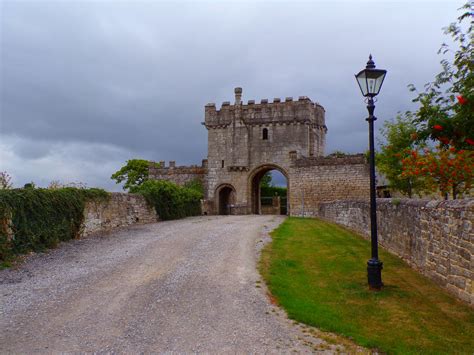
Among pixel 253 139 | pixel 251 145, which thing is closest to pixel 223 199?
pixel 251 145

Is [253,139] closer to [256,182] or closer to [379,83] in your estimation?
[256,182]

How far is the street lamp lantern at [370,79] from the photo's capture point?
822 centimetres

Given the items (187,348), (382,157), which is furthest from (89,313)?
(382,157)

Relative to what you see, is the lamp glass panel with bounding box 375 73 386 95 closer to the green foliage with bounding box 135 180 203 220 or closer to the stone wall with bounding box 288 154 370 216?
the green foliage with bounding box 135 180 203 220

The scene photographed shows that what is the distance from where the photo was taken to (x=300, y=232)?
16422 millimetres

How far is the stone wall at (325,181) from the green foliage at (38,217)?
19672mm

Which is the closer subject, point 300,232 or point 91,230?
point 91,230

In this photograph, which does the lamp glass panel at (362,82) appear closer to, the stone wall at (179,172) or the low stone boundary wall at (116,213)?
the low stone boundary wall at (116,213)

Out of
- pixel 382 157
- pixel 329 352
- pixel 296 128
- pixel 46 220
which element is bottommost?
pixel 329 352

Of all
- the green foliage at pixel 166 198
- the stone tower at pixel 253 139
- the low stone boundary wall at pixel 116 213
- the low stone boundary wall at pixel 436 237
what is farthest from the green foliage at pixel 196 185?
the low stone boundary wall at pixel 436 237

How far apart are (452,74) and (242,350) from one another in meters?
7.02

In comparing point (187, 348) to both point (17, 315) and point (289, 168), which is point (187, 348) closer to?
point (17, 315)

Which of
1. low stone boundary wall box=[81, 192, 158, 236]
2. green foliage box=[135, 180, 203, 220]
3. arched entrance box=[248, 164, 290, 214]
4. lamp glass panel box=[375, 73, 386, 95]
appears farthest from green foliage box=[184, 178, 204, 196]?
lamp glass panel box=[375, 73, 386, 95]

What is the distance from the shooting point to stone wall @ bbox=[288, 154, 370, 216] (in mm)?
29047
